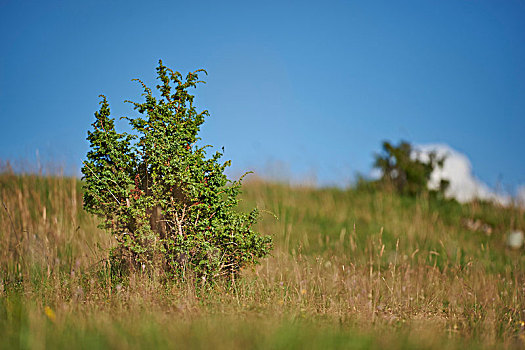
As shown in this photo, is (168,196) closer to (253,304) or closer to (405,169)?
(253,304)

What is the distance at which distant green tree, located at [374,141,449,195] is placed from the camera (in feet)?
44.3

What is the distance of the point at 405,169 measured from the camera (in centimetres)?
1368

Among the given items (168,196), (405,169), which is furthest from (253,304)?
(405,169)

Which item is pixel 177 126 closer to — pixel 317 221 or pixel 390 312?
pixel 390 312

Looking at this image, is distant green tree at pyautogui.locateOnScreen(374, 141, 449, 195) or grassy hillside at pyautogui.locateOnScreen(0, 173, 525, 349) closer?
grassy hillside at pyautogui.locateOnScreen(0, 173, 525, 349)

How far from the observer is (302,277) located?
5867 millimetres

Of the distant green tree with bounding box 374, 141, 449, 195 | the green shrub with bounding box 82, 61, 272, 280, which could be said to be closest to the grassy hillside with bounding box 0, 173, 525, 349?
the green shrub with bounding box 82, 61, 272, 280

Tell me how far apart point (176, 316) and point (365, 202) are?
9.00 metres

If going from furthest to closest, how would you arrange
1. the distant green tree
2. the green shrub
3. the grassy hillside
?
the distant green tree
the green shrub
the grassy hillside

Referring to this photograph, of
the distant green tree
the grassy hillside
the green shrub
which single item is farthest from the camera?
the distant green tree

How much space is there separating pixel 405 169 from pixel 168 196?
10615mm

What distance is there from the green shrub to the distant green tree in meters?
9.74

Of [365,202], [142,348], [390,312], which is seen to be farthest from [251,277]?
[365,202]

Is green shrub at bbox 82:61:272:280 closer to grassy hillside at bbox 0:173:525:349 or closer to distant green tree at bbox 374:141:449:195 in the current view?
grassy hillside at bbox 0:173:525:349
